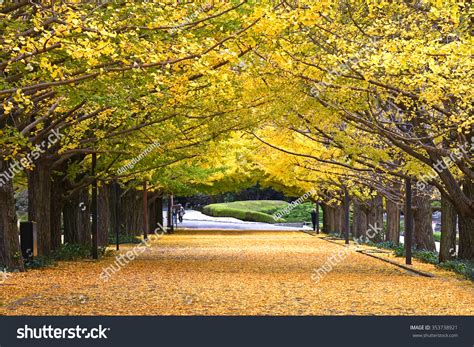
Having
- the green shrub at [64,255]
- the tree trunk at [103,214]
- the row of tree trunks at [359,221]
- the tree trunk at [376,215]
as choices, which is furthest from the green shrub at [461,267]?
the row of tree trunks at [359,221]

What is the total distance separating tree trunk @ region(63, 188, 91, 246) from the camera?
109 ft

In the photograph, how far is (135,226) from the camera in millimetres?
50656

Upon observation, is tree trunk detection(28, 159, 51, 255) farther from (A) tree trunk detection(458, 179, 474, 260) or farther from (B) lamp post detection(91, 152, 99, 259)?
(A) tree trunk detection(458, 179, 474, 260)

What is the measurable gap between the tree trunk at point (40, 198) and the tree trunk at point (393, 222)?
16.6 m

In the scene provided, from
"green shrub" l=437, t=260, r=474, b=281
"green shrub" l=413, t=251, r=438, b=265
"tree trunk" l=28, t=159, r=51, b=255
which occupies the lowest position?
"green shrub" l=413, t=251, r=438, b=265

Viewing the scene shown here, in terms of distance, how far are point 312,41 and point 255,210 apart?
3163 inches

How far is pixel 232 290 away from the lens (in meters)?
18.6

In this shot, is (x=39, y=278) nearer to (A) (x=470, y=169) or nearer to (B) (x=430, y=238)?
(A) (x=470, y=169)

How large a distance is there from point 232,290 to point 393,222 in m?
23.5

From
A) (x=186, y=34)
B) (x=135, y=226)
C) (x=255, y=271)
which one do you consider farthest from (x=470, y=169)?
(x=135, y=226)

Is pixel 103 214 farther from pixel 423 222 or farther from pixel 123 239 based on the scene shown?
pixel 423 222

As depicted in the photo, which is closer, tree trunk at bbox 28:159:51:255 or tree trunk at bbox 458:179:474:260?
tree trunk at bbox 458:179:474:260

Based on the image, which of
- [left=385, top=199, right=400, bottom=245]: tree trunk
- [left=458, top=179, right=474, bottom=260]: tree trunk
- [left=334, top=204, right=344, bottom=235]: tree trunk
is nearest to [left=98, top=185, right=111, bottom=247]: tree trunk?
[left=385, top=199, right=400, bottom=245]: tree trunk

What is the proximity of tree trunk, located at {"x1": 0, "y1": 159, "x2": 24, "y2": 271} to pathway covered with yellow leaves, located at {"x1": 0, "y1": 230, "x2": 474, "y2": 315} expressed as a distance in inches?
22.3
